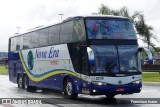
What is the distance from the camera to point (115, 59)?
51.2ft

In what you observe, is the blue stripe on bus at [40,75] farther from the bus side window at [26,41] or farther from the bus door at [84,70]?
the bus side window at [26,41]

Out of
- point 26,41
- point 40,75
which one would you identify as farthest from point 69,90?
point 26,41

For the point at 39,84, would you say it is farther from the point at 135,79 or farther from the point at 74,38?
the point at 135,79

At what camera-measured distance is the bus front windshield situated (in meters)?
15.4

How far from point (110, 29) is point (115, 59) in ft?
4.42

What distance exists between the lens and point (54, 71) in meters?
20.1

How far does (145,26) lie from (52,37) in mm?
25526

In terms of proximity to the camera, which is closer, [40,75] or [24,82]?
[40,75]

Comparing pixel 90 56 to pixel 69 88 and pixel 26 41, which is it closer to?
pixel 69 88

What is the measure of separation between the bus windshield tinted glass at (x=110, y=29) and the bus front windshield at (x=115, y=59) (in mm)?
488

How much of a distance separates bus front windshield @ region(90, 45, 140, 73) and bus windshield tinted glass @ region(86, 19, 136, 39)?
488mm

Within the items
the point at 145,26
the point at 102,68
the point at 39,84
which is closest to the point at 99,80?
the point at 102,68

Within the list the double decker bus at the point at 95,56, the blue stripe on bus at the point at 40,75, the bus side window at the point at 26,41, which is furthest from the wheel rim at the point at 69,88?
the bus side window at the point at 26,41

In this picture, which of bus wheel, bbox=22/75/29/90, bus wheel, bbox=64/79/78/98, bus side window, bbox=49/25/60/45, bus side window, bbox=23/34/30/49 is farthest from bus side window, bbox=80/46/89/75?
bus wheel, bbox=22/75/29/90
